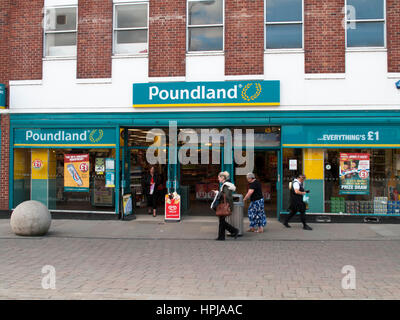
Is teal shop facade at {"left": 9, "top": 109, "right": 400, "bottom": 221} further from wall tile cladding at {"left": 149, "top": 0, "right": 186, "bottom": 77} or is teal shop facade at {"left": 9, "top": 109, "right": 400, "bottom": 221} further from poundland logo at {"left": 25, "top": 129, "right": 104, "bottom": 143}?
wall tile cladding at {"left": 149, "top": 0, "right": 186, "bottom": 77}

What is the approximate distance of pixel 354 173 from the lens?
487 inches

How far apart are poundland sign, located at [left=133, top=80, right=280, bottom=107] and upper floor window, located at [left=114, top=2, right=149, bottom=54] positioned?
1.51 metres

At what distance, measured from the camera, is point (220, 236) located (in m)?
9.79

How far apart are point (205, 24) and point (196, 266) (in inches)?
346

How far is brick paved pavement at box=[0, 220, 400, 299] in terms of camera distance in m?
5.69

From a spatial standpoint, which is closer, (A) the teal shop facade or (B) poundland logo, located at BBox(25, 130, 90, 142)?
(A) the teal shop facade

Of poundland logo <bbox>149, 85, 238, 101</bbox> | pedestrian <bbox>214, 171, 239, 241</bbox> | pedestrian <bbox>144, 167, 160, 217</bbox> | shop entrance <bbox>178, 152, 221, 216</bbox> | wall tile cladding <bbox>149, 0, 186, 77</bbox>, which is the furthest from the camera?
shop entrance <bbox>178, 152, 221, 216</bbox>

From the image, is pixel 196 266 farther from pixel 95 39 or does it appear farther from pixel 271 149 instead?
pixel 95 39

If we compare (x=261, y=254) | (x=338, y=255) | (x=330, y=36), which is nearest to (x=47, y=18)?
(x=330, y=36)

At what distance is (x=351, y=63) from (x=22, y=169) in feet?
39.0

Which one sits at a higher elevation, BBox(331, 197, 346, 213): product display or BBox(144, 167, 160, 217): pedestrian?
BBox(144, 167, 160, 217): pedestrian

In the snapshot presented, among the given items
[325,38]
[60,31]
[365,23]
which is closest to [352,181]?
[325,38]

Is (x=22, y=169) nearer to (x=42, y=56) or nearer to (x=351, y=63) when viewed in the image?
(x=42, y=56)

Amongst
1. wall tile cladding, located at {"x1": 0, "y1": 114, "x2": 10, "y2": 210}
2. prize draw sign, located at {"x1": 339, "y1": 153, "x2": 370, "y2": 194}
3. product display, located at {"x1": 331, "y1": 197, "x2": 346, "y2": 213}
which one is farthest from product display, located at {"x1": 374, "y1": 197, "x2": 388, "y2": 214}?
wall tile cladding, located at {"x1": 0, "y1": 114, "x2": 10, "y2": 210}
